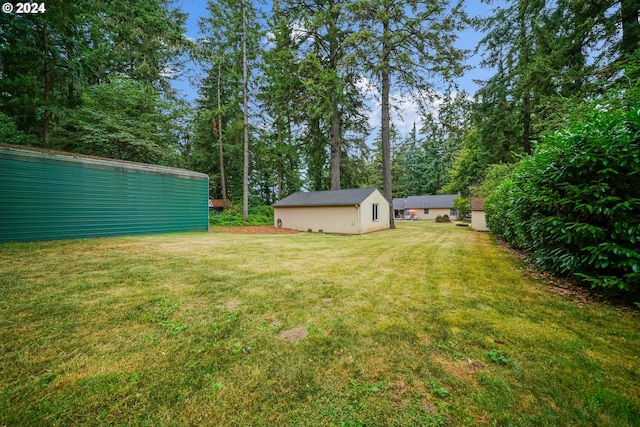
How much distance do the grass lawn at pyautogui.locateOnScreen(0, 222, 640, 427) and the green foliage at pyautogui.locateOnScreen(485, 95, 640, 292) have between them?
552mm

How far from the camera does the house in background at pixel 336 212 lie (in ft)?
44.0

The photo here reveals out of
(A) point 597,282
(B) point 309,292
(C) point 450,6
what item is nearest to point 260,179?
(C) point 450,6

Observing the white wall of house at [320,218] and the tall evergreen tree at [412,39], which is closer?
the tall evergreen tree at [412,39]

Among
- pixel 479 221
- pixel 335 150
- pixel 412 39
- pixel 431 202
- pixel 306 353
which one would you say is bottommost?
pixel 306 353

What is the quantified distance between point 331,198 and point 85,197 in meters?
10.9

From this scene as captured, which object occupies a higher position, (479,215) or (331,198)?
(331,198)

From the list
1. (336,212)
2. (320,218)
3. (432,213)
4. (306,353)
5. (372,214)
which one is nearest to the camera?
(306,353)

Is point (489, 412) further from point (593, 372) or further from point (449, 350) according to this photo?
point (593, 372)

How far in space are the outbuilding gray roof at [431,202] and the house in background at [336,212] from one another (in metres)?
19.7

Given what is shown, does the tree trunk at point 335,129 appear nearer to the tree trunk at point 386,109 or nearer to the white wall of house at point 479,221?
the tree trunk at point 386,109

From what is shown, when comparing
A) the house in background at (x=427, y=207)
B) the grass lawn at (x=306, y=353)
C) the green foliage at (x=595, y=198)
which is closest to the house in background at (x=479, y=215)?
the green foliage at (x=595, y=198)

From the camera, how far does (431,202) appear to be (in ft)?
109

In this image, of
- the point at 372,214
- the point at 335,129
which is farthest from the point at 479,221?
the point at 335,129

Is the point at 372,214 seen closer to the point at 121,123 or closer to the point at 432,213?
the point at 121,123
